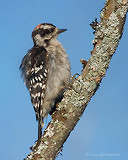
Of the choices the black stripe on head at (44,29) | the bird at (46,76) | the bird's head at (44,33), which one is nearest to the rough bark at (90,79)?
the bird at (46,76)

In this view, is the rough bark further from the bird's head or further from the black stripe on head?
the black stripe on head

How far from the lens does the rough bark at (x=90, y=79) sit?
3531 millimetres

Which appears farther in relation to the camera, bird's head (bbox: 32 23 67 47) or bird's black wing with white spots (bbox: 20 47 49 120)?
bird's head (bbox: 32 23 67 47)

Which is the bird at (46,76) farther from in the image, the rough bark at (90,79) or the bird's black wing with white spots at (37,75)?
the rough bark at (90,79)

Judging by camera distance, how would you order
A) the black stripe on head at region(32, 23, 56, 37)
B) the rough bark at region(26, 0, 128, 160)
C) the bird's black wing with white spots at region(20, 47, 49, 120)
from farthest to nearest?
1. the black stripe on head at region(32, 23, 56, 37)
2. the bird's black wing with white spots at region(20, 47, 49, 120)
3. the rough bark at region(26, 0, 128, 160)

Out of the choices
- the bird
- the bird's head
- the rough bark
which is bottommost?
the rough bark

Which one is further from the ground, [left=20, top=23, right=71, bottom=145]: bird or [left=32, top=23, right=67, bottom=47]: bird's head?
[left=32, top=23, right=67, bottom=47]: bird's head

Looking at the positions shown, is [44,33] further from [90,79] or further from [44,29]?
[90,79]

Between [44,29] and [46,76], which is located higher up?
[44,29]

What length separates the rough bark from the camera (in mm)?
3531

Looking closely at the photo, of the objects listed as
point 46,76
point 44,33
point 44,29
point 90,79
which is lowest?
point 90,79

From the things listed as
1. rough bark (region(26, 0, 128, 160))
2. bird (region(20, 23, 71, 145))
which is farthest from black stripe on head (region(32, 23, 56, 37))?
rough bark (region(26, 0, 128, 160))

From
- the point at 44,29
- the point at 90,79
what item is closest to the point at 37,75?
the point at 44,29

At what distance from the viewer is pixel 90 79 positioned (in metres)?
3.65
